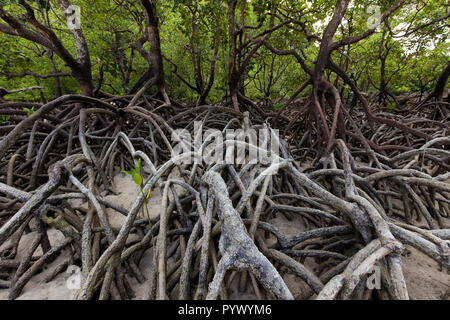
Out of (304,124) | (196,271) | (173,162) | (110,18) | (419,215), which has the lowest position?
(196,271)

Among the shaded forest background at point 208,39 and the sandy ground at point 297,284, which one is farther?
the shaded forest background at point 208,39

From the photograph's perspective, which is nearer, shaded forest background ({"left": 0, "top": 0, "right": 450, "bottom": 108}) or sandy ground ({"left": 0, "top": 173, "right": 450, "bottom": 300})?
sandy ground ({"left": 0, "top": 173, "right": 450, "bottom": 300})

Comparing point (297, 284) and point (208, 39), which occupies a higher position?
point (208, 39)

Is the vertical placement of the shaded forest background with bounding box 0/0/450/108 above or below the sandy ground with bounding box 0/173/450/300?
above

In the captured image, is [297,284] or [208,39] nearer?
[297,284]

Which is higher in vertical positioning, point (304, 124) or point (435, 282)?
point (304, 124)

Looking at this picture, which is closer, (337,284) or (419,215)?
(337,284)

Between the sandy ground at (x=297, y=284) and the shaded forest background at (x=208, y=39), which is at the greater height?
the shaded forest background at (x=208, y=39)

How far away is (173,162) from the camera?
50.4 inches
